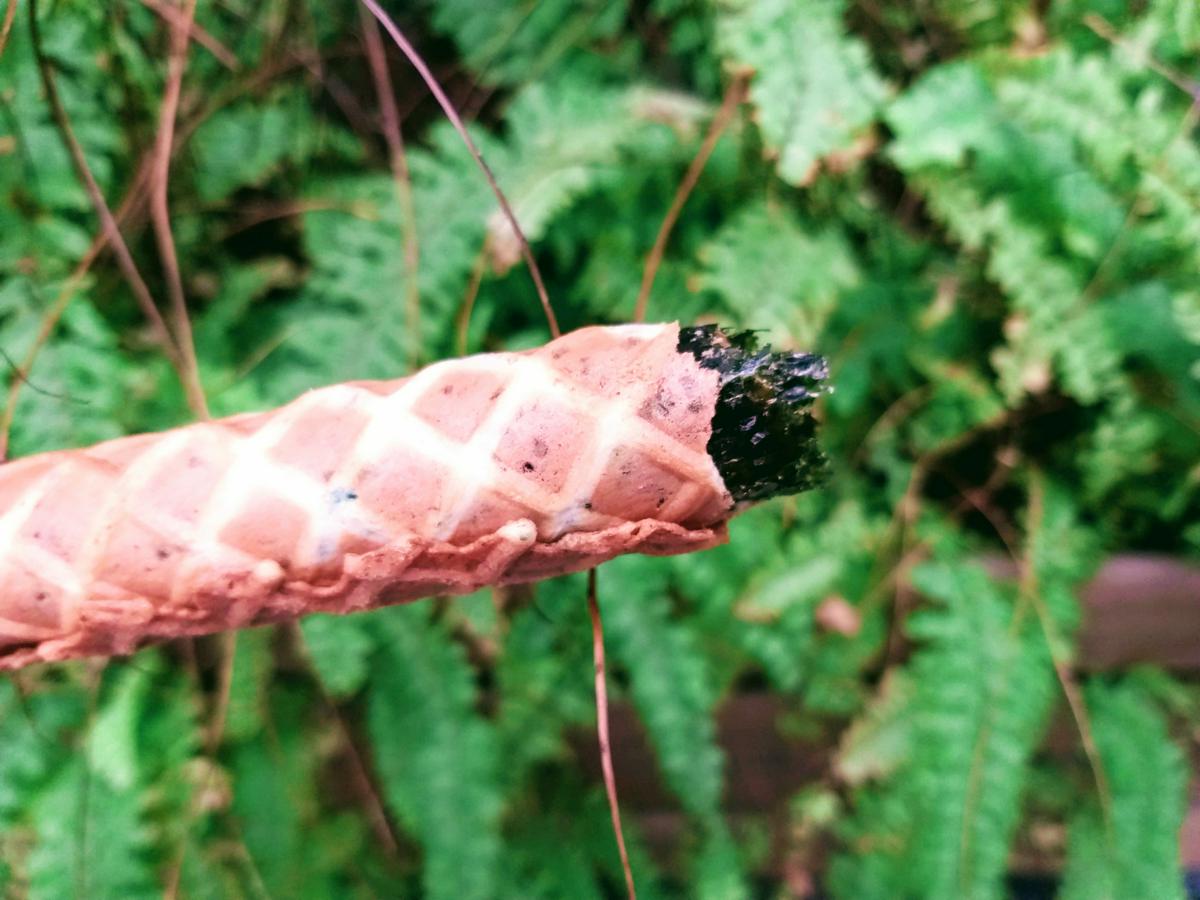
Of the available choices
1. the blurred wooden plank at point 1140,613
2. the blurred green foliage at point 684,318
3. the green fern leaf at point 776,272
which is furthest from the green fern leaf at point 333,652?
the blurred wooden plank at point 1140,613

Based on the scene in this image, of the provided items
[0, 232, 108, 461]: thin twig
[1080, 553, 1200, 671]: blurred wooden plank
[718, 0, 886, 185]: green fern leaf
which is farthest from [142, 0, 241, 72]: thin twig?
[1080, 553, 1200, 671]: blurred wooden plank

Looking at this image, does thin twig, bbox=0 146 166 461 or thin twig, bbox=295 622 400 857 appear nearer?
thin twig, bbox=0 146 166 461

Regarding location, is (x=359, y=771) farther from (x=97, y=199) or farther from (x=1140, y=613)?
(x=1140, y=613)

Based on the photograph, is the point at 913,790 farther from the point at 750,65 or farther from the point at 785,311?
the point at 750,65

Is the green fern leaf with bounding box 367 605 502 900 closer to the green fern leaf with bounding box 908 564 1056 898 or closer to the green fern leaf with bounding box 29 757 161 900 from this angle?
the green fern leaf with bounding box 29 757 161 900

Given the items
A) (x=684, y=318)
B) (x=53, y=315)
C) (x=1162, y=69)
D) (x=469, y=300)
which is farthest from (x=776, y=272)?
(x=53, y=315)

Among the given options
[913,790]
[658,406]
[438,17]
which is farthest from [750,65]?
[913,790]

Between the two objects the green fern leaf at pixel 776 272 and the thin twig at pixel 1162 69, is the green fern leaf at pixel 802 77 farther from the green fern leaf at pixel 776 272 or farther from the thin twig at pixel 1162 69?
the thin twig at pixel 1162 69
